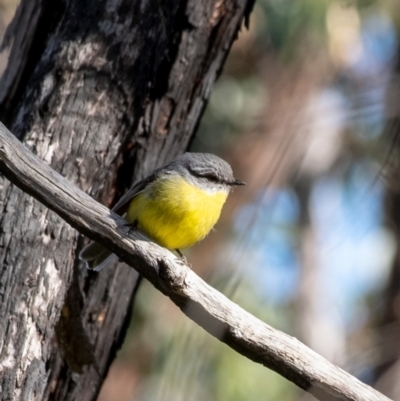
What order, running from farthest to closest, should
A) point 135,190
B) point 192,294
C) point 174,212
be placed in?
1. point 135,190
2. point 174,212
3. point 192,294

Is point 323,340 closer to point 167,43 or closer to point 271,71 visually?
point 271,71

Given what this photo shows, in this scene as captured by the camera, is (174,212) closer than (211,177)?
Yes

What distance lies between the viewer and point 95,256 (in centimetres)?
533

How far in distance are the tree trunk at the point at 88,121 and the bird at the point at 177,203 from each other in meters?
0.32

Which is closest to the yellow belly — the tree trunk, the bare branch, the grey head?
the grey head

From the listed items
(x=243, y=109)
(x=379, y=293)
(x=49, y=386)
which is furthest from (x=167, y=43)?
(x=379, y=293)

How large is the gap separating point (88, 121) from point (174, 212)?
1001 mm

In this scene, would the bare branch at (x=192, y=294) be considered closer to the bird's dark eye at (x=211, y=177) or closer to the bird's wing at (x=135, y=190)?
the bird's wing at (x=135, y=190)

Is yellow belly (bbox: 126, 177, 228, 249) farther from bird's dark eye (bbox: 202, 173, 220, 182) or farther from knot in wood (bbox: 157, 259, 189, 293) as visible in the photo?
knot in wood (bbox: 157, 259, 189, 293)

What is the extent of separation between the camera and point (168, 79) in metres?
5.77

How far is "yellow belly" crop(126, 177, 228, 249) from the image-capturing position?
4.89 meters

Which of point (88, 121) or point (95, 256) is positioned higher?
point (88, 121)

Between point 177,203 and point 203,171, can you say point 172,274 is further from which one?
point 203,171

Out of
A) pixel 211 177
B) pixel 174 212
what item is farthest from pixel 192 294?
pixel 211 177
